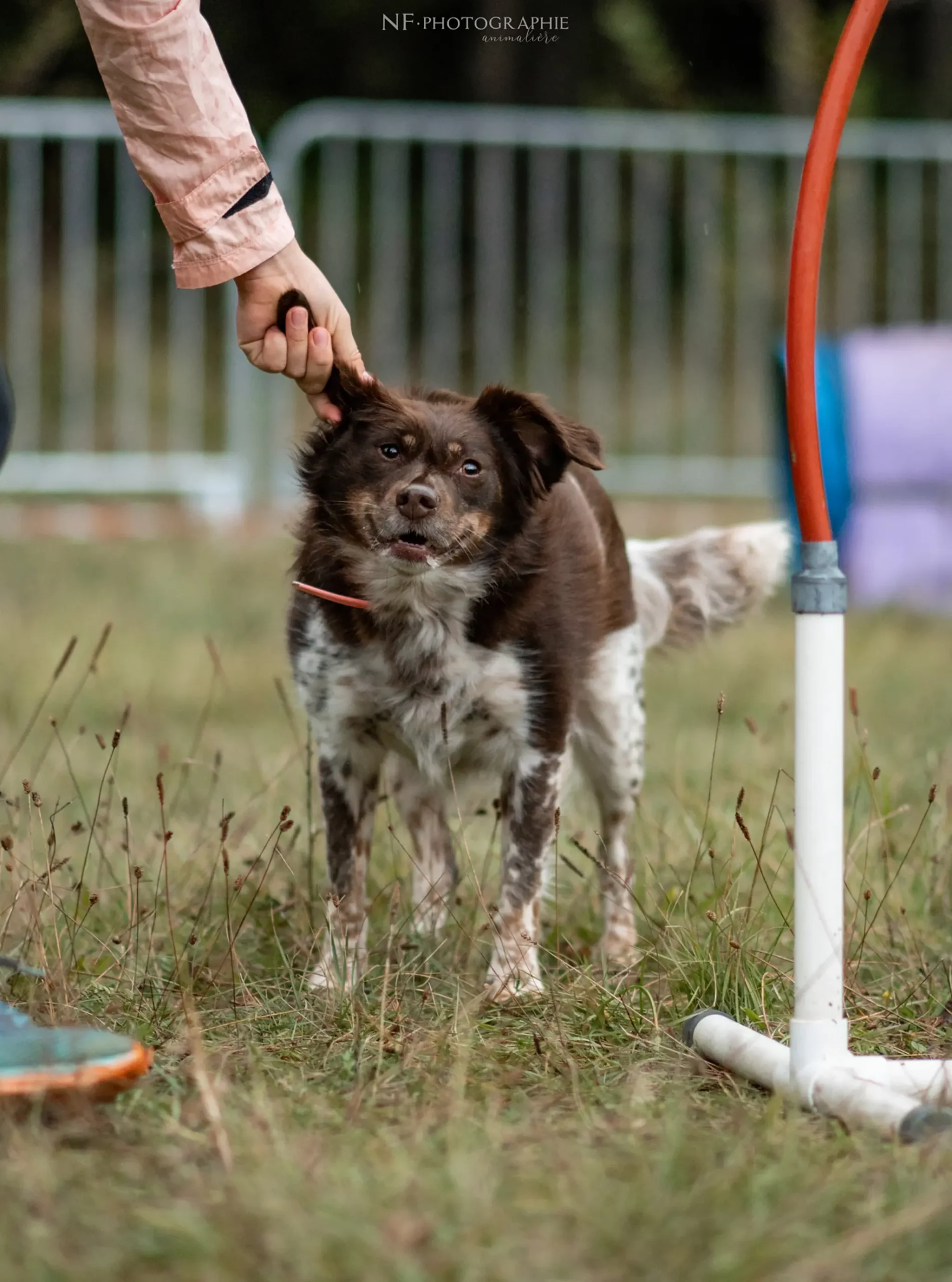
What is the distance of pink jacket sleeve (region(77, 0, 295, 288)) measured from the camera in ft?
8.95

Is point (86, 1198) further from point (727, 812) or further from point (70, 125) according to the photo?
point (70, 125)

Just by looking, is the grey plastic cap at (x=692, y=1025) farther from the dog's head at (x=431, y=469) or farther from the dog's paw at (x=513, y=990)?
the dog's head at (x=431, y=469)

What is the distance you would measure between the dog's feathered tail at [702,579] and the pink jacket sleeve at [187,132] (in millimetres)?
1721

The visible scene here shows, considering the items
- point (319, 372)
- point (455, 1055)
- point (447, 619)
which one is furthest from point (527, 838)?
point (319, 372)

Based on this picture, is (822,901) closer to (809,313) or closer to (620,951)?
(809,313)

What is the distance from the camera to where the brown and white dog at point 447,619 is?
131 inches

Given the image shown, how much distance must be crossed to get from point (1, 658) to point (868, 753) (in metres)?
3.20

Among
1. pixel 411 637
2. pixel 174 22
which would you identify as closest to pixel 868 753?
pixel 411 637

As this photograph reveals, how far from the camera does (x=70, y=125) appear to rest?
996cm

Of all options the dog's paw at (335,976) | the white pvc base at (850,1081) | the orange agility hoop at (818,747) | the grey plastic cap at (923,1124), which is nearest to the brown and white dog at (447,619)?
the dog's paw at (335,976)

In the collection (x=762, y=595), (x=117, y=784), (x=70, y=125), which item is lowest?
(x=117, y=784)

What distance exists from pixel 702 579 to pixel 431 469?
1239 mm

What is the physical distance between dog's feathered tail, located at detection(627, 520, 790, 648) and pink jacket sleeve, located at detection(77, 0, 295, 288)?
1.72m

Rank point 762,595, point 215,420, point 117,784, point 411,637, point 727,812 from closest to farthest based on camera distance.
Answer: point 411,637
point 727,812
point 762,595
point 117,784
point 215,420
